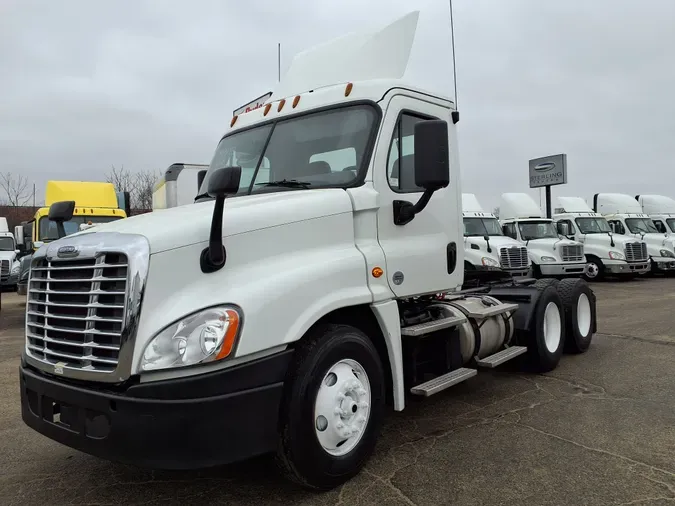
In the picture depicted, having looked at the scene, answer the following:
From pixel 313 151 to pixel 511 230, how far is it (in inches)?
635

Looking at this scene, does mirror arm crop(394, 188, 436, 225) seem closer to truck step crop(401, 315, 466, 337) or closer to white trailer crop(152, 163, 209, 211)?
truck step crop(401, 315, 466, 337)

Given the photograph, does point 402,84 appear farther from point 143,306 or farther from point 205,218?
point 143,306

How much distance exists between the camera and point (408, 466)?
375 cm

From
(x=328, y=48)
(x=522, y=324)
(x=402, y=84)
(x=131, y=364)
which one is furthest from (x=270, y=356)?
(x=522, y=324)

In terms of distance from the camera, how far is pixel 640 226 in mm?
22219

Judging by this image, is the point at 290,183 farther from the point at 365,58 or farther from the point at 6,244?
the point at 6,244

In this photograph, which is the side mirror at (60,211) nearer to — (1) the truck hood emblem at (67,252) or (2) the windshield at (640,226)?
(1) the truck hood emblem at (67,252)

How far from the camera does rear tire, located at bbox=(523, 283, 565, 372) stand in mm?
6012

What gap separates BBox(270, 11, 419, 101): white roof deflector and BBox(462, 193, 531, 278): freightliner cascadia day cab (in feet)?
35.5

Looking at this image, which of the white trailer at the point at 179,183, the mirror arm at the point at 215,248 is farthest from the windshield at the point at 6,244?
the mirror arm at the point at 215,248

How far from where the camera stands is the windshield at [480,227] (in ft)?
54.1

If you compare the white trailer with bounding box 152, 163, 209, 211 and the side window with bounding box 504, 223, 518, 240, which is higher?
the white trailer with bounding box 152, 163, 209, 211

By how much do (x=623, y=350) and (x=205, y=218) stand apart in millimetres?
6303

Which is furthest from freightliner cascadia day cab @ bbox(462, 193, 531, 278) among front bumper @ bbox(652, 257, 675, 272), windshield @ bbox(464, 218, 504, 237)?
front bumper @ bbox(652, 257, 675, 272)
